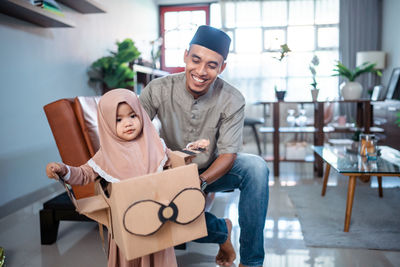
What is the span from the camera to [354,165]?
210 cm

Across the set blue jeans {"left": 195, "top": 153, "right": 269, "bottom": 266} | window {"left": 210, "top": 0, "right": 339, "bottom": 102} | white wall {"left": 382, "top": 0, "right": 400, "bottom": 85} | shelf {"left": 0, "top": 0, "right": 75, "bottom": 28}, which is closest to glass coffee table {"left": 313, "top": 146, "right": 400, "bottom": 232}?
blue jeans {"left": 195, "top": 153, "right": 269, "bottom": 266}

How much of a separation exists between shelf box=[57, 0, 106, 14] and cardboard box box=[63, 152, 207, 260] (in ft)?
7.69

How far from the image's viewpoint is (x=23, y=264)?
1.62m

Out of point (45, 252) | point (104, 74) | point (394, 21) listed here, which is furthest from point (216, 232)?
point (394, 21)

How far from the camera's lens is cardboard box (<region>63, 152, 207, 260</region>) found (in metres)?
0.90

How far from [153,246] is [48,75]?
2344 mm

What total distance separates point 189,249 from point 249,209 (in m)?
0.48

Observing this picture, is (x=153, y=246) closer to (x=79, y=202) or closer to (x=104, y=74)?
(x=79, y=202)

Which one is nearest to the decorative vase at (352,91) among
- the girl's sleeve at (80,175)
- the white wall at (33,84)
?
the white wall at (33,84)

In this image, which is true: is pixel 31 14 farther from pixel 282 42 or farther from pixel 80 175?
pixel 282 42

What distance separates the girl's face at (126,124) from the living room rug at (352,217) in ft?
3.91

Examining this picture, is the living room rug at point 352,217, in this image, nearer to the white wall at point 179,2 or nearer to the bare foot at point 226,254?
the bare foot at point 226,254

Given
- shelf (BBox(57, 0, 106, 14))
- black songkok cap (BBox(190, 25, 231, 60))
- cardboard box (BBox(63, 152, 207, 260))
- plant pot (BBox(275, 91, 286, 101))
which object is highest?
shelf (BBox(57, 0, 106, 14))

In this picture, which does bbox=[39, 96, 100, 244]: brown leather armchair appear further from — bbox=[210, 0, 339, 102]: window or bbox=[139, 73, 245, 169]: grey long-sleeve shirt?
bbox=[210, 0, 339, 102]: window
